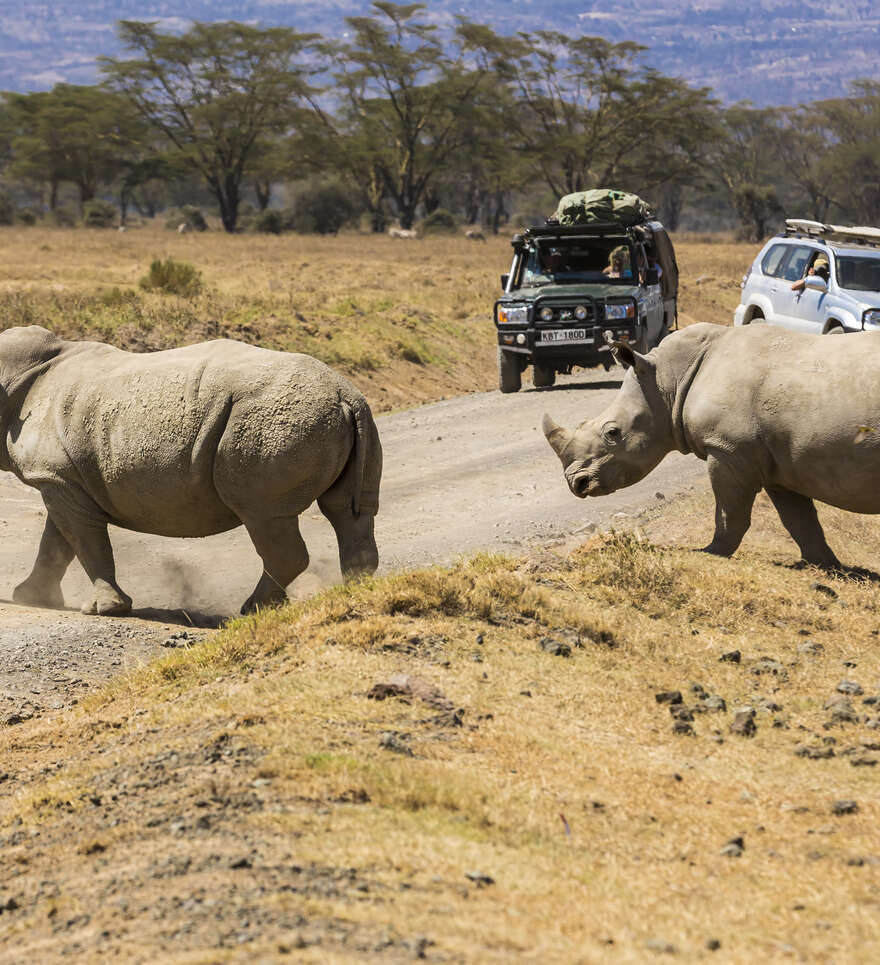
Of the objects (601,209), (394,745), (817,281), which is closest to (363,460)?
(394,745)

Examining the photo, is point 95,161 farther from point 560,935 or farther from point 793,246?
point 560,935

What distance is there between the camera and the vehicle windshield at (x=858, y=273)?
15742 mm

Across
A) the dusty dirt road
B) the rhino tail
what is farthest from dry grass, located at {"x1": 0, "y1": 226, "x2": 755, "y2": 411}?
the rhino tail

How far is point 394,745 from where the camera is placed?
5.52 meters

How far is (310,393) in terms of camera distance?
822 cm

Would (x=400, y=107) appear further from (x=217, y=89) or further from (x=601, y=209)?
(x=601, y=209)

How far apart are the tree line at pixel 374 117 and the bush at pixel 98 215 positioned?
10.6 ft

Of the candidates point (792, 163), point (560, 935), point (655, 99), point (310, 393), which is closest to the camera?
point (560, 935)

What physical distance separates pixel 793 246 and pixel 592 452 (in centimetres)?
870

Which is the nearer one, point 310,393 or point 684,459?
point 310,393

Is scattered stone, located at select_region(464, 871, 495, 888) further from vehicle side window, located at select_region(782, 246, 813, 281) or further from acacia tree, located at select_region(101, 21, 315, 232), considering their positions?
acacia tree, located at select_region(101, 21, 315, 232)

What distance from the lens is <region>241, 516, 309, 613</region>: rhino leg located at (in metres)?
8.50

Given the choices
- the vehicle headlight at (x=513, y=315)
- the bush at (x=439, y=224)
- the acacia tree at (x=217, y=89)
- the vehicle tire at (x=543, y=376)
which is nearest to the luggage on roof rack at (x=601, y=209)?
the vehicle headlight at (x=513, y=315)

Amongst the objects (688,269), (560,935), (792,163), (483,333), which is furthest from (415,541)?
(792,163)
